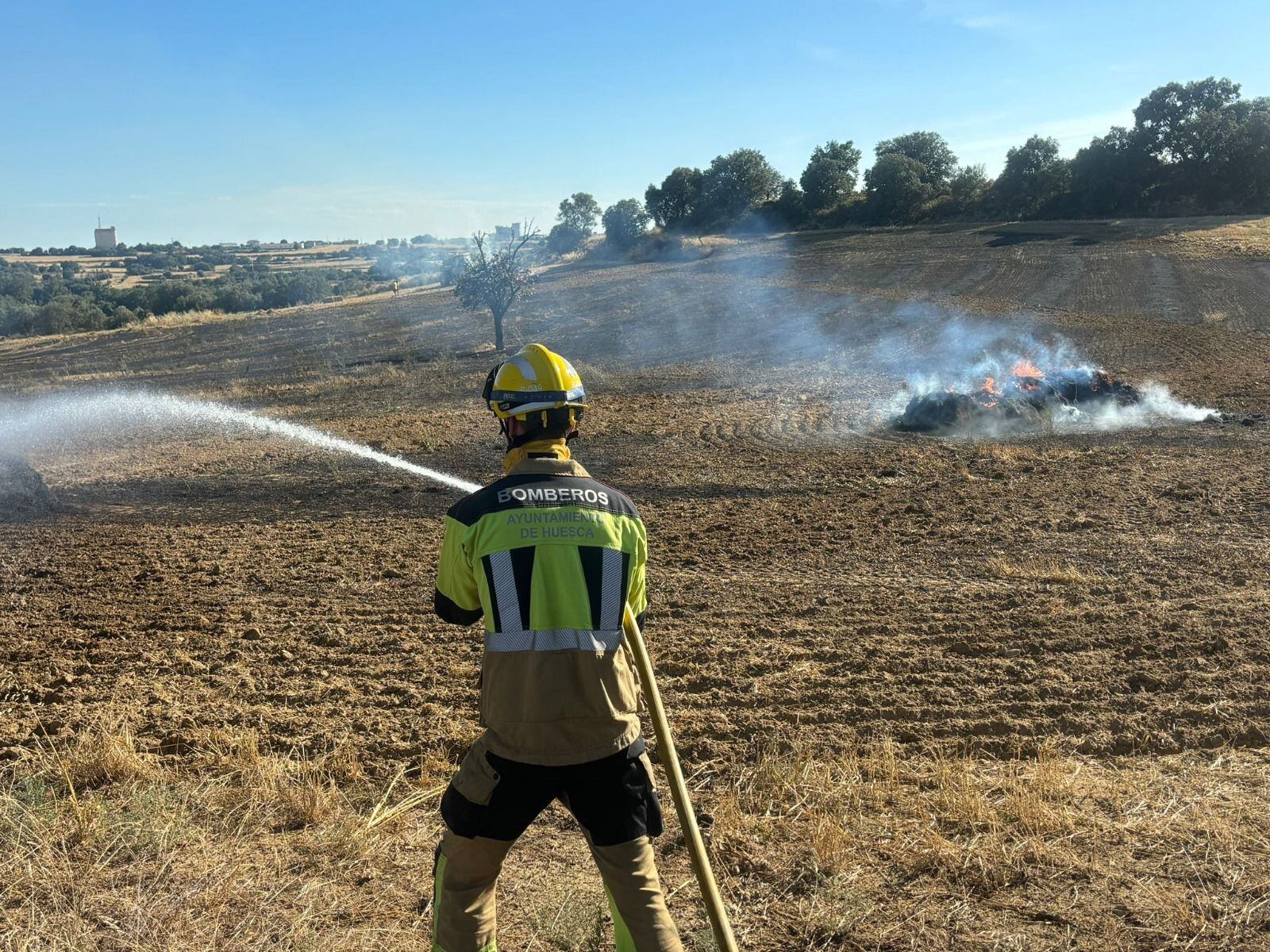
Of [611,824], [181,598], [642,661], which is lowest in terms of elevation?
[181,598]

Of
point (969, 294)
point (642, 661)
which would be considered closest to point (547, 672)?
point (642, 661)

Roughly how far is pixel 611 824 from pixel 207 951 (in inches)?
61.5

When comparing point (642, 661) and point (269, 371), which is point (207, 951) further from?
point (269, 371)

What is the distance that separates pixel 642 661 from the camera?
9.42 feet

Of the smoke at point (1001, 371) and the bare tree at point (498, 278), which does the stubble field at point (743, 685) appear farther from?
the bare tree at point (498, 278)

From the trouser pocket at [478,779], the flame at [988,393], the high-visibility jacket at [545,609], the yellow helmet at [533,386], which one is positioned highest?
the yellow helmet at [533,386]

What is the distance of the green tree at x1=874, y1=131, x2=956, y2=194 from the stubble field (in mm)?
47161

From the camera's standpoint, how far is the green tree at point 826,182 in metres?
57.5

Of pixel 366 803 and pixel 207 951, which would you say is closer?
pixel 207 951

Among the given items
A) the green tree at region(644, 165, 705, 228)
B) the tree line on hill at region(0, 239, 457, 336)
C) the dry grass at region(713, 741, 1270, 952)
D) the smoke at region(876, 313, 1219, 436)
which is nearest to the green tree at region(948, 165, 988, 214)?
the green tree at region(644, 165, 705, 228)

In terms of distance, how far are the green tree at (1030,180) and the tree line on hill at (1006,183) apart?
0.06 meters

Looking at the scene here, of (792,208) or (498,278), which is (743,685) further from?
(792,208)

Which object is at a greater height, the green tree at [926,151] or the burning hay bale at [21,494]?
the green tree at [926,151]

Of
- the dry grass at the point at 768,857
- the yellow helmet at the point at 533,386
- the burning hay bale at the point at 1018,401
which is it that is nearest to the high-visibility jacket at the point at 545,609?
the yellow helmet at the point at 533,386
